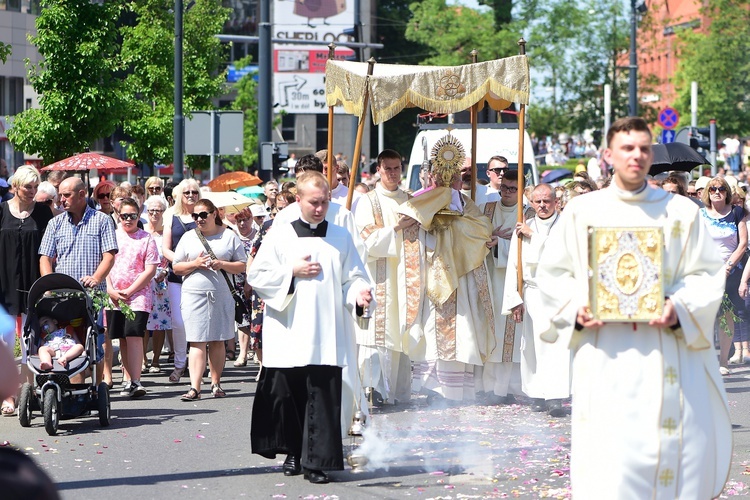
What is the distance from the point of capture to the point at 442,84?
1106cm

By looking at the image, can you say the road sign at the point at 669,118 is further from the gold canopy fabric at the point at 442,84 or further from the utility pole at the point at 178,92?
the gold canopy fabric at the point at 442,84

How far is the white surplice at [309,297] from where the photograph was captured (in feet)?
27.1

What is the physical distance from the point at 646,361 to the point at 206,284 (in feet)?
22.4

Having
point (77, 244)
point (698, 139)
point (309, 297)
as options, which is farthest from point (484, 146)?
point (309, 297)

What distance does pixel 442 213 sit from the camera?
1166cm

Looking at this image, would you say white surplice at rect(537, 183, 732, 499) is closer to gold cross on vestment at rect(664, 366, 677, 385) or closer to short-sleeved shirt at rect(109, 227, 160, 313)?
gold cross on vestment at rect(664, 366, 677, 385)

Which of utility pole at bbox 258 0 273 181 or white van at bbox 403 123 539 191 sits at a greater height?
utility pole at bbox 258 0 273 181

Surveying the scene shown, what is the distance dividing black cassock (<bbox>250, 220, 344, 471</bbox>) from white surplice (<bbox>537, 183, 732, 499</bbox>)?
2.64 meters

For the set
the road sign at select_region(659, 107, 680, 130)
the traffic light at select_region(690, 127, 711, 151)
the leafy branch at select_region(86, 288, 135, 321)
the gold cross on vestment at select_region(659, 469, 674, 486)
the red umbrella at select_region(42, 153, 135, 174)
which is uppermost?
the road sign at select_region(659, 107, 680, 130)

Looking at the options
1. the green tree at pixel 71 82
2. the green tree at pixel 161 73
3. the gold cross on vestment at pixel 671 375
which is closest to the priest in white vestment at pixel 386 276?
the gold cross on vestment at pixel 671 375

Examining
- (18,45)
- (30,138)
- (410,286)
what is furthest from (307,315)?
(18,45)

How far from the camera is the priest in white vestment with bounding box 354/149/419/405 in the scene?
11.5 meters

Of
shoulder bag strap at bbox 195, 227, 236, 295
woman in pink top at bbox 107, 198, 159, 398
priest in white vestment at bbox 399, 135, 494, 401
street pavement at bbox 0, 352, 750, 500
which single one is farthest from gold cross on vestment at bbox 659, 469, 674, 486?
woman in pink top at bbox 107, 198, 159, 398

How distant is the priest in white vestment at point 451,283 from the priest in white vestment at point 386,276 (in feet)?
0.42
